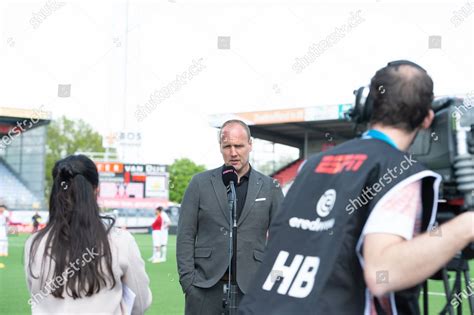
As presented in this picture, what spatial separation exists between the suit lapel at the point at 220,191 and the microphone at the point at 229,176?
0.18ft

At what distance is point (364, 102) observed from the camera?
1.90 metres

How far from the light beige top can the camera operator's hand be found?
4.47 ft

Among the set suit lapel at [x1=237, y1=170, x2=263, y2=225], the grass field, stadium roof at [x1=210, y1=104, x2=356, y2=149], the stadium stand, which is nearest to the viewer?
suit lapel at [x1=237, y1=170, x2=263, y2=225]

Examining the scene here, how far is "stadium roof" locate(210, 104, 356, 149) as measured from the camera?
101 ft

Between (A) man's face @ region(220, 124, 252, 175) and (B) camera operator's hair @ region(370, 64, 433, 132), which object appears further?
(A) man's face @ region(220, 124, 252, 175)

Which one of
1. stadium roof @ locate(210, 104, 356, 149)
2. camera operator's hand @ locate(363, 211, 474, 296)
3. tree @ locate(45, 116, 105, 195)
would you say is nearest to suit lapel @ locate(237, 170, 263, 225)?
camera operator's hand @ locate(363, 211, 474, 296)

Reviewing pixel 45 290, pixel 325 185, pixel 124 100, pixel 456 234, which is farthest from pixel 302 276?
pixel 124 100

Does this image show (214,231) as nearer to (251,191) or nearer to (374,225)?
(251,191)

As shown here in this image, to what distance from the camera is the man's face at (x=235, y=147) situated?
4277 millimetres

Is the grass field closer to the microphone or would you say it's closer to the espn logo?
the microphone

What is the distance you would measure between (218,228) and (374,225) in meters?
2.47

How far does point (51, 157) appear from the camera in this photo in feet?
217

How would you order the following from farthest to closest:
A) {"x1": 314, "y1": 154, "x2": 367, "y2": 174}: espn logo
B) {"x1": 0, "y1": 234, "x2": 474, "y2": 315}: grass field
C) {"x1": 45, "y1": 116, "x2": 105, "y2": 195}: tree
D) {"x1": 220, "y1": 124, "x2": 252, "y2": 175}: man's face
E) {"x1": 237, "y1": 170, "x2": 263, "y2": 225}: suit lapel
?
{"x1": 45, "y1": 116, "x2": 105, "y2": 195}: tree < {"x1": 0, "y1": 234, "x2": 474, "y2": 315}: grass field < {"x1": 220, "y1": 124, "x2": 252, "y2": 175}: man's face < {"x1": 237, "y1": 170, "x2": 263, "y2": 225}: suit lapel < {"x1": 314, "y1": 154, "x2": 367, "y2": 174}: espn logo

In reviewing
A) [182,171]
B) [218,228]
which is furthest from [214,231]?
[182,171]
